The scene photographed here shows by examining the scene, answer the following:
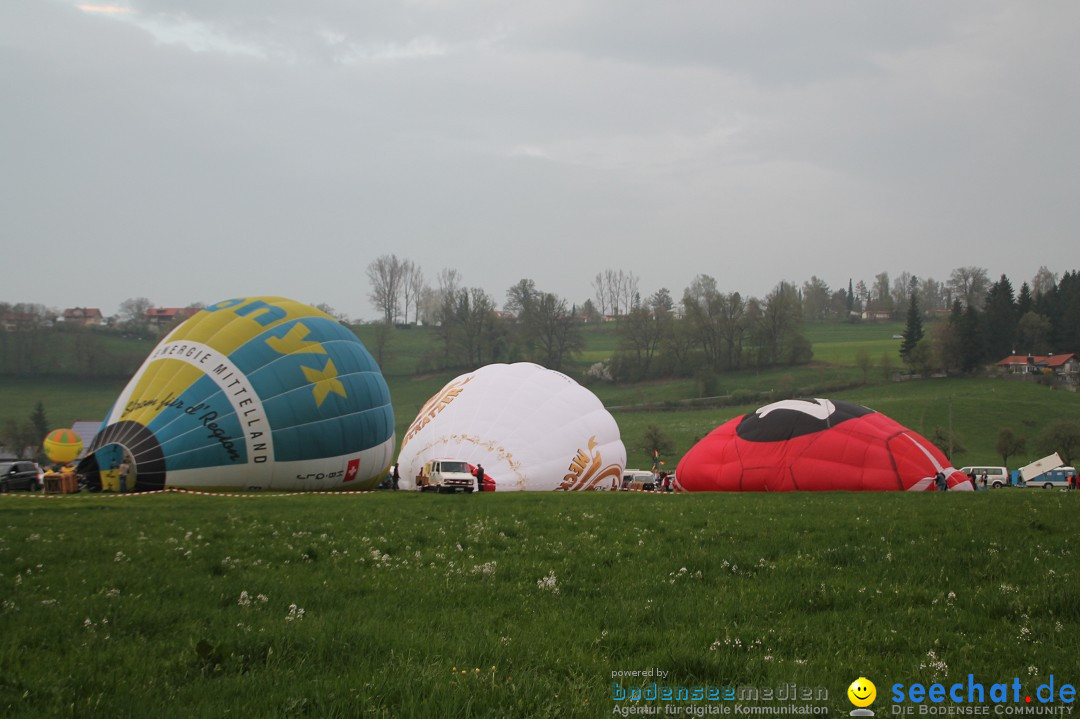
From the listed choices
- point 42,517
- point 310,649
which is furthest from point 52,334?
point 310,649

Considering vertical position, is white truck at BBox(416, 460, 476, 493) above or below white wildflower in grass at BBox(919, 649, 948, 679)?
below

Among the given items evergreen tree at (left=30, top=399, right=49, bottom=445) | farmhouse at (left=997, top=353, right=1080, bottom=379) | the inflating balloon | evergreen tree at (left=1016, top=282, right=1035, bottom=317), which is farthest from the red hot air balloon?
evergreen tree at (left=1016, top=282, right=1035, bottom=317)

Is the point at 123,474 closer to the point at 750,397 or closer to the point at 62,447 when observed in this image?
the point at 62,447

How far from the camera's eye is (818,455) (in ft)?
71.2

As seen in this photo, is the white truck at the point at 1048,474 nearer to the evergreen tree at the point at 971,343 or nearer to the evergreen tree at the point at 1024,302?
the evergreen tree at the point at 971,343

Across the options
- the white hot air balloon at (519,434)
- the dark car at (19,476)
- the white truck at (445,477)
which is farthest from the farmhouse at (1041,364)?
the dark car at (19,476)

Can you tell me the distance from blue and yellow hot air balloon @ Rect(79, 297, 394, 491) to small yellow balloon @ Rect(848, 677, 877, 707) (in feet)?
58.6

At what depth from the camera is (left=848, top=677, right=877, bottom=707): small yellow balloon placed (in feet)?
12.7

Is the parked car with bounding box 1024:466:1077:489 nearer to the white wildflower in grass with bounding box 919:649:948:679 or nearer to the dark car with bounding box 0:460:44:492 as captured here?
the white wildflower in grass with bounding box 919:649:948:679

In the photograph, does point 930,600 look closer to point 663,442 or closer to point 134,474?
point 134,474

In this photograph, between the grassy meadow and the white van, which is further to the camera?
the white van

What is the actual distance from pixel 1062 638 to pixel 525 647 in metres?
3.14

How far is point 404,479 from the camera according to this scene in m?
26.4

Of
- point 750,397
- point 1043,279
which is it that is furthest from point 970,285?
point 750,397
